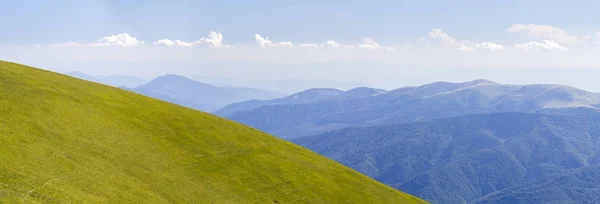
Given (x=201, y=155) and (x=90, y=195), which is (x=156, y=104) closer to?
(x=201, y=155)

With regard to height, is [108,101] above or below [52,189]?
above

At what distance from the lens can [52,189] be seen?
193 feet

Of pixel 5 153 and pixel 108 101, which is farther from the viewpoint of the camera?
pixel 108 101

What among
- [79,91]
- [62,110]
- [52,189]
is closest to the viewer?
[52,189]

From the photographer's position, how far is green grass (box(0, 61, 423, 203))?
63750 millimetres

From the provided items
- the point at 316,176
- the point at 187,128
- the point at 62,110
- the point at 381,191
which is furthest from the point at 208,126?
the point at 381,191

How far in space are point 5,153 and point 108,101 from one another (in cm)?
4647

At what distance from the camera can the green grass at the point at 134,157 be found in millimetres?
63750

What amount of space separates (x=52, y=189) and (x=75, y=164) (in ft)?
35.1

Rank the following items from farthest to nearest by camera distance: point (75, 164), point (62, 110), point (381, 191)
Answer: point (381, 191) < point (62, 110) < point (75, 164)

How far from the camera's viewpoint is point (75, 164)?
69.1 meters

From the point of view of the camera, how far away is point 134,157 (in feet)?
268

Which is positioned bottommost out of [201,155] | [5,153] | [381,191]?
[381,191]

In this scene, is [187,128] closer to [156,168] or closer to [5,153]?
[156,168]
